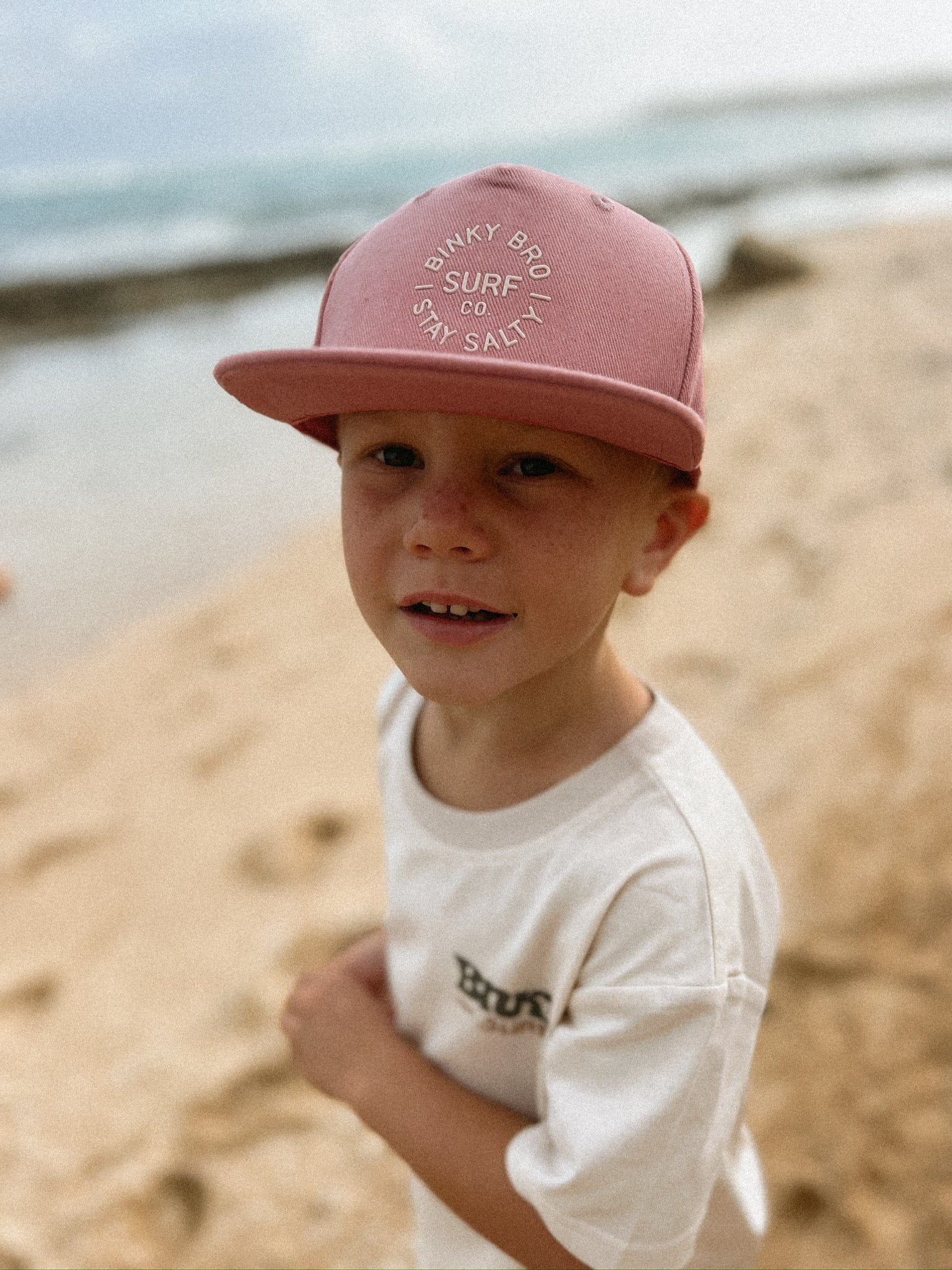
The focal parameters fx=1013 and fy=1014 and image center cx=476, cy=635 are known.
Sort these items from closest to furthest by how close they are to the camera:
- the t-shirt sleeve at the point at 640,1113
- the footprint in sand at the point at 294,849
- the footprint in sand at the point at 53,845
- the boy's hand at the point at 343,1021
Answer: the t-shirt sleeve at the point at 640,1113 < the boy's hand at the point at 343,1021 < the footprint in sand at the point at 294,849 < the footprint in sand at the point at 53,845

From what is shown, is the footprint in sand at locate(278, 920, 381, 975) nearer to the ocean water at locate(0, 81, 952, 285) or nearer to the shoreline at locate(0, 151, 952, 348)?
the shoreline at locate(0, 151, 952, 348)

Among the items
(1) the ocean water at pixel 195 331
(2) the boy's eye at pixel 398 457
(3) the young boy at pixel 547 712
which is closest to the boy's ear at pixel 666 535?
(3) the young boy at pixel 547 712

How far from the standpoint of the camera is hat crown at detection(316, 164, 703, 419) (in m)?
0.74

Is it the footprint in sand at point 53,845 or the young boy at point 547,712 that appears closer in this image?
the young boy at point 547,712

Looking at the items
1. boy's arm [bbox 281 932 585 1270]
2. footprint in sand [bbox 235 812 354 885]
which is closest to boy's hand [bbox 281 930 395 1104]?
boy's arm [bbox 281 932 585 1270]

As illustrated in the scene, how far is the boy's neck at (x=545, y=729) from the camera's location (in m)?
0.97

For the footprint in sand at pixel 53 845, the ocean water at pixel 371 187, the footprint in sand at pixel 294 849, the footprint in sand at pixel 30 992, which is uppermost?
the footprint in sand at pixel 294 849

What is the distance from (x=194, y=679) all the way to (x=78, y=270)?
12.0 metres

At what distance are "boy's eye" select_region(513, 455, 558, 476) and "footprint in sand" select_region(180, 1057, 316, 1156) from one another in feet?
4.82

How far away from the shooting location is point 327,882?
7.66 ft

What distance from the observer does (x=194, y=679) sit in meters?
3.55

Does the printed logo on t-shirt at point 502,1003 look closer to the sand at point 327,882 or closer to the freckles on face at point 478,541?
the freckles on face at point 478,541

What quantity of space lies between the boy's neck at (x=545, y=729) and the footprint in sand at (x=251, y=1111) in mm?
1105

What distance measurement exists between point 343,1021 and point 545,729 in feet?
1.42
